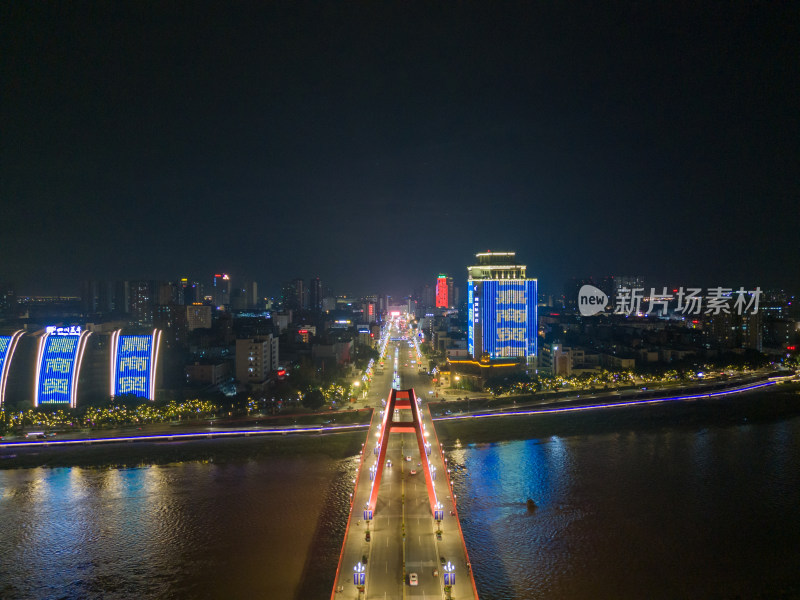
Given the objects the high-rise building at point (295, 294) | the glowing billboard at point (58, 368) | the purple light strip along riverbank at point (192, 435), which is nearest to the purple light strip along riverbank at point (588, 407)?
the purple light strip along riverbank at point (192, 435)

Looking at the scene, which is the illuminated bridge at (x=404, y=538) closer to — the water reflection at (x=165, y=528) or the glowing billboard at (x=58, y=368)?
the water reflection at (x=165, y=528)

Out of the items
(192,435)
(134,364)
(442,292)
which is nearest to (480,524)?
(192,435)

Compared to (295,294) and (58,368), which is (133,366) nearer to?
(58,368)

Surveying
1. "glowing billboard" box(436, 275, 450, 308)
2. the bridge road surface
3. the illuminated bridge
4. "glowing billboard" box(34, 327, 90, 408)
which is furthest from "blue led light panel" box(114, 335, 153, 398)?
"glowing billboard" box(436, 275, 450, 308)

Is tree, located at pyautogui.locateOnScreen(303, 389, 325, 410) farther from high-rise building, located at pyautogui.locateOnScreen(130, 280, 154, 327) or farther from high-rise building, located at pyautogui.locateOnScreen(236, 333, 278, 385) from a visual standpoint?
high-rise building, located at pyautogui.locateOnScreen(130, 280, 154, 327)

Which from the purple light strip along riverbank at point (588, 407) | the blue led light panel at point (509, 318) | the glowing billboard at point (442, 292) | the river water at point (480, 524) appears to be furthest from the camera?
the glowing billboard at point (442, 292)

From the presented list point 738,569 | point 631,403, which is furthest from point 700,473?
point 631,403
